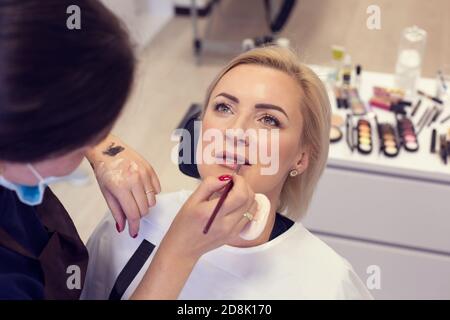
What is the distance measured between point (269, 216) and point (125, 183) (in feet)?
1.02

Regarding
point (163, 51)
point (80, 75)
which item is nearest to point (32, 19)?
point (80, 75)

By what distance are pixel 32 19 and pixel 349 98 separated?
1441 millimetres

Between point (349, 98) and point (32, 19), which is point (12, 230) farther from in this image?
point (349, 98)

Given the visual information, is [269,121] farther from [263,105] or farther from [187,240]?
[187,240]

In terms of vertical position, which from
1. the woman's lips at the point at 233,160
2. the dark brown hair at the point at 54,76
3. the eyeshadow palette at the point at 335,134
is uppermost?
the dark brown hair at the point at 54,76

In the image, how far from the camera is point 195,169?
1.14 m

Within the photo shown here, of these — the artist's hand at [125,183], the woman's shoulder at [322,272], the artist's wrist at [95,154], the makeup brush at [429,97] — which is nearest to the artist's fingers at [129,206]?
the artist's hand at [125,183]

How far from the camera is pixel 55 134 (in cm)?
59

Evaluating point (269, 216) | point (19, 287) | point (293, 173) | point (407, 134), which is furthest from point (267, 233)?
point (407, 134)

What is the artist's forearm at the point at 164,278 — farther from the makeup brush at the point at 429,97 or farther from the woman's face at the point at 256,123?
the makeup brush at the point at 429,97

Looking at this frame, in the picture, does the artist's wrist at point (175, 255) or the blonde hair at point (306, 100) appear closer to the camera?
the artist's wrist at point (175, 255)

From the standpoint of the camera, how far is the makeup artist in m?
0.56

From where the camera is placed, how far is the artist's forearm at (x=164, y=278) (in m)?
0.74

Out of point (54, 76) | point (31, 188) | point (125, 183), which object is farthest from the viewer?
point (125, 183)
